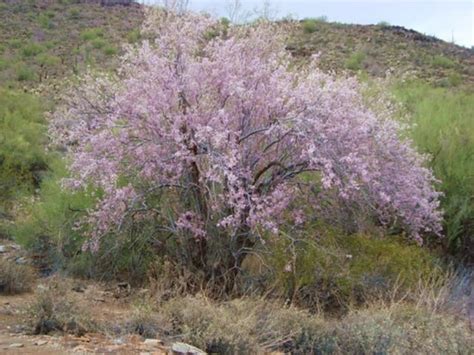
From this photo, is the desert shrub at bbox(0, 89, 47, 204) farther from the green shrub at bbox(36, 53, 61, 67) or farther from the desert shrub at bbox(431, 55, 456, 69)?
the desert shrub at bbox(431, 55, 456, 69)

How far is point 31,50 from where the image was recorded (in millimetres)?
33594

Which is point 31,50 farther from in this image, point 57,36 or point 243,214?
point 243,214

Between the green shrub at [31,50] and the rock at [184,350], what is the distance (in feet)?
94.1

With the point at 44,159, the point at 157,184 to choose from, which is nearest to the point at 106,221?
the point at 157,184

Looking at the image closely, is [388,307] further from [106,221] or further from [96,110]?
[96,110]

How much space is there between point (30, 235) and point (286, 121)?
20.7 ft

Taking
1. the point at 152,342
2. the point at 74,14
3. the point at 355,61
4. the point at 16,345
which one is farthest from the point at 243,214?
the point at 74,14

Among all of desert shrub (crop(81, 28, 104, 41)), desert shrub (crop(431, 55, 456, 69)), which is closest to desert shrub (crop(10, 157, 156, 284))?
desert shrub (crop(81, 28, 104, 41))

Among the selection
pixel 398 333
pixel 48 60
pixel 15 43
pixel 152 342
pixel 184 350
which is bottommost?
pixel 152 342

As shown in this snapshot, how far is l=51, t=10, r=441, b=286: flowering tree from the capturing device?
9.39 metres

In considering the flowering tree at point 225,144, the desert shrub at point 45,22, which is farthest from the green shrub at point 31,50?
the flowering tree at point 225,144

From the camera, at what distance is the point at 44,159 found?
19.3 meters

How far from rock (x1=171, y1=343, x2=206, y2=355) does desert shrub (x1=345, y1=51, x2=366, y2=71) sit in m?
24.3

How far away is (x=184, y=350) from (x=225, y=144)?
3036mm
